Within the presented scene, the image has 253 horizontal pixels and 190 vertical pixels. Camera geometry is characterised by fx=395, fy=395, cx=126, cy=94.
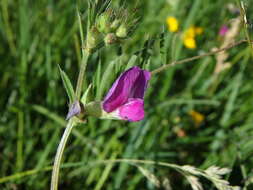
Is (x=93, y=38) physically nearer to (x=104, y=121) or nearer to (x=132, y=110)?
(x=132, y=110)

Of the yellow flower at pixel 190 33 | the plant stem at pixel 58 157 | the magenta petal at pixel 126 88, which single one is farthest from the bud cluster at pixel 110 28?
the yellow flower at pixel 190 33

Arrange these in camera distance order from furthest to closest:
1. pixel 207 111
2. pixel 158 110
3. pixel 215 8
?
pixel 215 8 → pixel 207 111 → pixel 158 110

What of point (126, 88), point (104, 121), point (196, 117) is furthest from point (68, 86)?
point (196, 117)

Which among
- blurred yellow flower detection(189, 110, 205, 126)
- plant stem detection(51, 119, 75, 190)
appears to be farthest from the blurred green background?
plant stem detection(51, 119, 75, 190)

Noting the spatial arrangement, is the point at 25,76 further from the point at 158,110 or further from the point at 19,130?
the point at 158,110

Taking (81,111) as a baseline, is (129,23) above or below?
above

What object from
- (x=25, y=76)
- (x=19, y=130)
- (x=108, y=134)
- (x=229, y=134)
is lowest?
(x=229, y=134)

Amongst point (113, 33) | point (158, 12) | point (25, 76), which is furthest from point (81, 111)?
point (158, 12)

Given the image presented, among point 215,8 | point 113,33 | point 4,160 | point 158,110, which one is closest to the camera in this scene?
point 113,33
